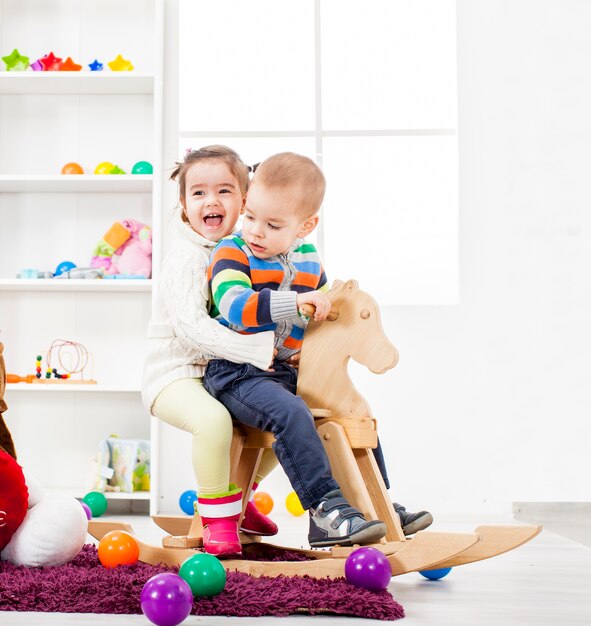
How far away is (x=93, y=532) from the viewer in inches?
69.8

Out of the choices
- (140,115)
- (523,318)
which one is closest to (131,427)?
(140,115)

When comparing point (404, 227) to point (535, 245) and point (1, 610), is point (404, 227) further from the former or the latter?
point (1, 610)

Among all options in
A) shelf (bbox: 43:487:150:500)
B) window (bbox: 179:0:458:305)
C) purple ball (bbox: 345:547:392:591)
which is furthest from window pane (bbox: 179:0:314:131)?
purple ball (bbox: 345:547:392:591)

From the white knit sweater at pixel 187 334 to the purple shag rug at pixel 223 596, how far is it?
407 millimetres

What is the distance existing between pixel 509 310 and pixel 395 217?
0.52 m

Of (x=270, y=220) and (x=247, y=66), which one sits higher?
(x=247, y=66)

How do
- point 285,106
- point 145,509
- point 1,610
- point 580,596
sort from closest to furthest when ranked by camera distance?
1. point 1,610
2. point 580,596
3. point 145,509
4. point 285,106

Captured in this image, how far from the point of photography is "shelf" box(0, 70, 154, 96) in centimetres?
284

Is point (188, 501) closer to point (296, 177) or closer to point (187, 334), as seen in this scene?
point (187, 334)

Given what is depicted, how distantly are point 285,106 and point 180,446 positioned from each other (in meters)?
1.29

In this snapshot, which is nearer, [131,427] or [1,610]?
[1,610]

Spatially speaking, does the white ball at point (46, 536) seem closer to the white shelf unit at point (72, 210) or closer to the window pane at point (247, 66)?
the white shelf unit at point (72, 210)

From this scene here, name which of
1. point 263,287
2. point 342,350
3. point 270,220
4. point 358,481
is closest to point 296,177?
point 270,220

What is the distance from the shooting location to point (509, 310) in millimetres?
2941
